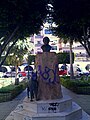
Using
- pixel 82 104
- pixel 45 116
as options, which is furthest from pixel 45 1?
pixel 45 116

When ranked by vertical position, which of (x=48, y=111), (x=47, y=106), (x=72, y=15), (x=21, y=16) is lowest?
(x=48, y=111)

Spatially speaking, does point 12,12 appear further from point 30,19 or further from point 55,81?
point 55,81

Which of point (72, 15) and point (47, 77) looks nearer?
point (47, 77)

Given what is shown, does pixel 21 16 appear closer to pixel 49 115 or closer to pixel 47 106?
pixel 47 106

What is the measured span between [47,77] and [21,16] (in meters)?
5.69

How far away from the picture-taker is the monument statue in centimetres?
1141

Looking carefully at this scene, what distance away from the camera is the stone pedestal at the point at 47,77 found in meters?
11.4

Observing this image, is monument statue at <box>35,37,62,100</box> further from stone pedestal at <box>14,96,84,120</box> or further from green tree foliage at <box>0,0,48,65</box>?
green tree foliage at <box>0,0,48,65</box>

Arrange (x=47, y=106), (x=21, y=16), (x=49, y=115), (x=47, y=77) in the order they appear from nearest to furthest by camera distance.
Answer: (x=49, y=115)
(x=47, y=106)
(x=47, y=77)
(x=21, y=16)

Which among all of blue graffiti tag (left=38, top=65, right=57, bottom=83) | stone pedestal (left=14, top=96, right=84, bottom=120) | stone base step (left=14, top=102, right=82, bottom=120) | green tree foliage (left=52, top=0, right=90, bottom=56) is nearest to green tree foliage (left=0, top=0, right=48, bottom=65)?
green tree foliage (left=52, top=0, right=90, bottom=56)

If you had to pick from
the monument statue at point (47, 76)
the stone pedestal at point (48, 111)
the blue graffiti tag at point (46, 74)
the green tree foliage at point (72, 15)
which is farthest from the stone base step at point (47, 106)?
the green tree foliage at point (72, 15)

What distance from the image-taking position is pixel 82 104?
53.1 feet

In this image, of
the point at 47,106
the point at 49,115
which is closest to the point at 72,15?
the point at 47,106

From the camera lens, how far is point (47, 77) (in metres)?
11.5
